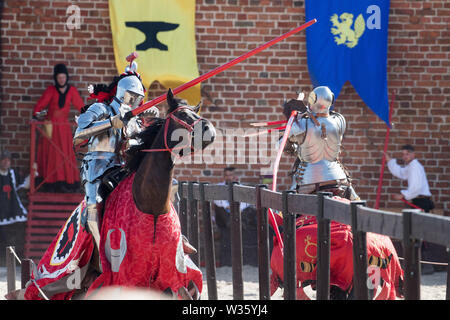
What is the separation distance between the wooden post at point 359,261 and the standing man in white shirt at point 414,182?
19.9 feet

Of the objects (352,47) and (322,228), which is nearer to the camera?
(322,228)

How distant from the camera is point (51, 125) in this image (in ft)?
34.3

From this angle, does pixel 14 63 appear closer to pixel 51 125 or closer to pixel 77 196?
pixel 51 125

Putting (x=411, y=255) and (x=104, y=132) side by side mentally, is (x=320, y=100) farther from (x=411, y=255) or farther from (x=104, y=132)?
(x=411, y=255)

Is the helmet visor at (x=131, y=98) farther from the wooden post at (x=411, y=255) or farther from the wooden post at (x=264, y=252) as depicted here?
the wooden post at (x=411, y=255)

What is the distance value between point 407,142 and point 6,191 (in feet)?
15.9

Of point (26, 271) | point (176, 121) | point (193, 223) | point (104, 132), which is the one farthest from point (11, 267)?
point (176, 121)

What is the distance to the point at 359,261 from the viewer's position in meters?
4.39

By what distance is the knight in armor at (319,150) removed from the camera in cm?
617

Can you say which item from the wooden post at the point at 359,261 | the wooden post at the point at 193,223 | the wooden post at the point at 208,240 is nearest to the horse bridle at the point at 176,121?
the wooden post at the point at 359,261

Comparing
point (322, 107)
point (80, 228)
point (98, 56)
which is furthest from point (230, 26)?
point (80, 228)

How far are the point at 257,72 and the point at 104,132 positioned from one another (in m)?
5.29

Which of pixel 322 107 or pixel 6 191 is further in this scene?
pixel 6 191

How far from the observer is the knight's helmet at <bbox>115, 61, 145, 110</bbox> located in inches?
226
